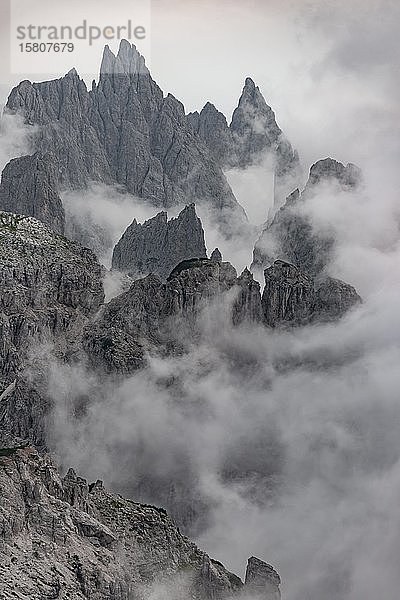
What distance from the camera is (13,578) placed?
19388 centimetres

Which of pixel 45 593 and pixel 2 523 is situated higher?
pixel 2 523

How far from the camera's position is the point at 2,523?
654 ft

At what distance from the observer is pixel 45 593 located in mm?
195750

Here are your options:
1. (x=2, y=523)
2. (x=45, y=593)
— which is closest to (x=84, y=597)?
(x=45, y=593)

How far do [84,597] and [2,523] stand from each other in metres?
22.1

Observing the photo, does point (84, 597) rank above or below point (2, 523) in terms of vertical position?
below

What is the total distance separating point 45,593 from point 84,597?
8.34 m

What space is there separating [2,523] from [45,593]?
16224 millimetres

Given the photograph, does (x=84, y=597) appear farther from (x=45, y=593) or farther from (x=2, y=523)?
(x=2, y=523)
